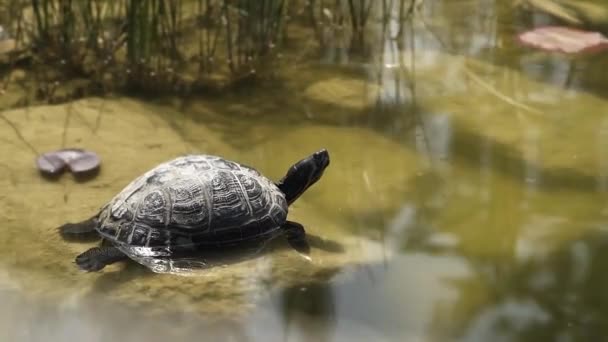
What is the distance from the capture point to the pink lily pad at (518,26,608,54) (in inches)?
168

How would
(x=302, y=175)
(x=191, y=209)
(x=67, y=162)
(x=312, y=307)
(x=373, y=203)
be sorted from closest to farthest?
(x=312, y=307)
(x=191, y=209)
(x=302, y=175)
(x=373, y=203)
(x=67, y=162)

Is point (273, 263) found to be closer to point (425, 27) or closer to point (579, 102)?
point (579, 102)

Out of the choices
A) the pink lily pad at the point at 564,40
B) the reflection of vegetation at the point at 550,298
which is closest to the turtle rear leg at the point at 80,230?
the reflection of vegetation at the point at 550,298

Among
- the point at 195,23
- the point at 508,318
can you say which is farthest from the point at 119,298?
the point at 195,23

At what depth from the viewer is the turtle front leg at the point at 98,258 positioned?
2.47 meters

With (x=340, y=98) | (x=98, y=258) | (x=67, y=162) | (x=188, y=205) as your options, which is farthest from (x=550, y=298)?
(x=67, y=162)

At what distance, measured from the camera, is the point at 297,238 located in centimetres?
270

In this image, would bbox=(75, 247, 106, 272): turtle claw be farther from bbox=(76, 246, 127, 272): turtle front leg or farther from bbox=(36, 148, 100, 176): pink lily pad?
bbox=(36, 148, 100, 176): pink lily pad

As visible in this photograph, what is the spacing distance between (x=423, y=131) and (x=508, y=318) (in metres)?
1.30

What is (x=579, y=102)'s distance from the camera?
372 cm

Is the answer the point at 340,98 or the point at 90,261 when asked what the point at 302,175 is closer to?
the point at 90,261

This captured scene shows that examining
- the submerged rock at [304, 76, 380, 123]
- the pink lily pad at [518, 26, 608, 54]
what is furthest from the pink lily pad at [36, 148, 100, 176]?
the pink lily pad at [518, 26, 608, 54]

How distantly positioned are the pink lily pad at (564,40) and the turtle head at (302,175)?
1974 mm

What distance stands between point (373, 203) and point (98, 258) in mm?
1040
